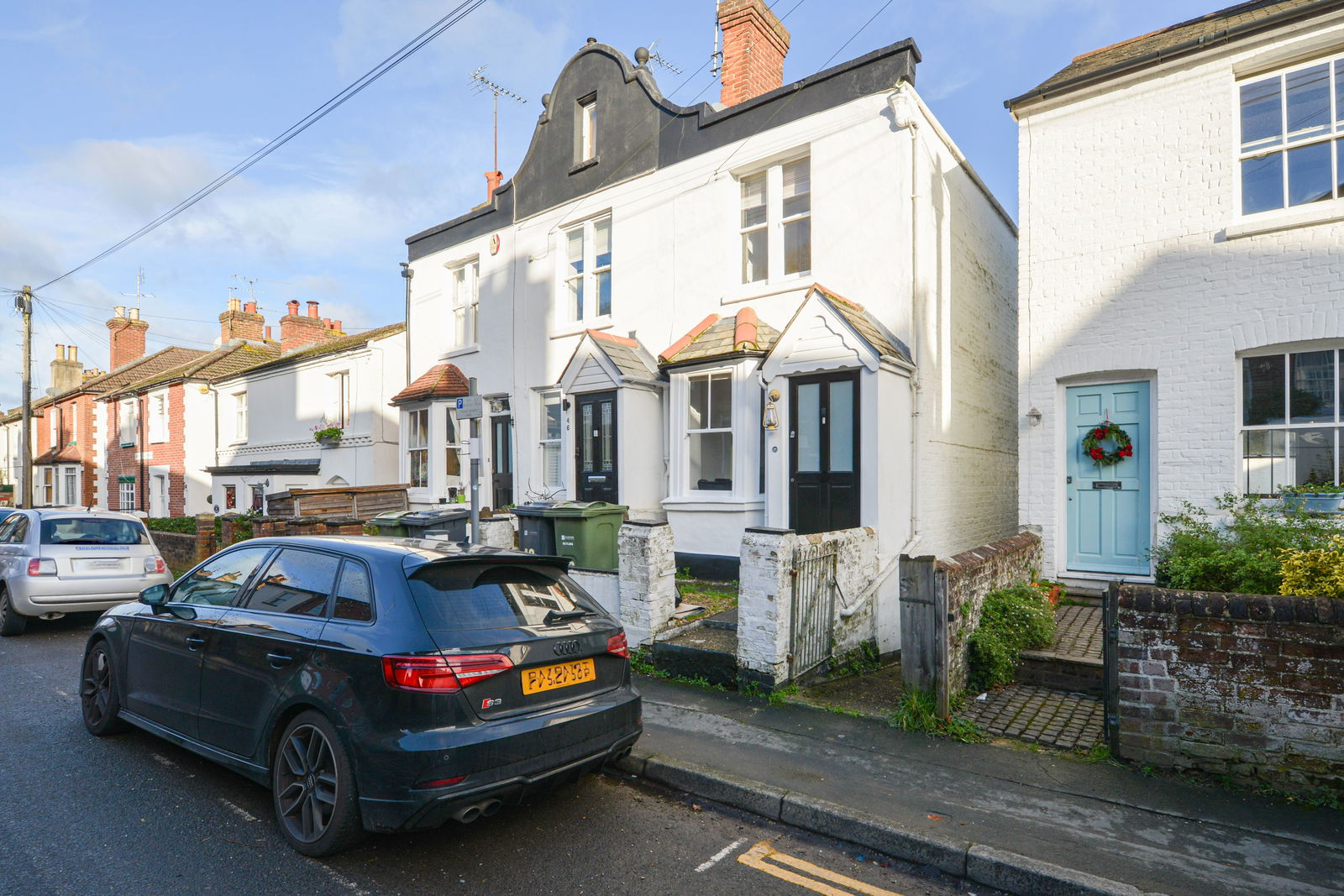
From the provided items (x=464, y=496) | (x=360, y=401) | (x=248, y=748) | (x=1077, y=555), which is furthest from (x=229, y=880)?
(x=360, y=401)

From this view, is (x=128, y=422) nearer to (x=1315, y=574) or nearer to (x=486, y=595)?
(x=486, y=595)

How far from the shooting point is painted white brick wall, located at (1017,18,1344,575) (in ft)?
25.5

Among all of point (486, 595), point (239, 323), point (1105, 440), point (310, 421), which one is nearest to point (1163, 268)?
point (1105, 440)

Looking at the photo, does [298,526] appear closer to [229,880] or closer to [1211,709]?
[229,880]

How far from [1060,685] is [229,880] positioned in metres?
6.19

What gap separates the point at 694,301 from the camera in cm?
1162

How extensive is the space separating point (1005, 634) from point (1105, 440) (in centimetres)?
353

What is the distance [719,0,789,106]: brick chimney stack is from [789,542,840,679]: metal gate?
8007 millimetres

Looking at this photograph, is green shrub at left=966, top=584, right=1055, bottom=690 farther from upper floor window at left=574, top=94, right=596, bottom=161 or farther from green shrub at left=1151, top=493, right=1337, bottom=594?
upper floor window at left=574, top=94, right=596, bottom=161

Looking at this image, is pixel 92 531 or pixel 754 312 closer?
pixel 92 531

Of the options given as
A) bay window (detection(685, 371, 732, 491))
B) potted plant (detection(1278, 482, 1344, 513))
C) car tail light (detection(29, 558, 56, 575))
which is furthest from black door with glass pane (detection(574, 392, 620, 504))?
potted plant (detection(1278, 482, 1344, 513))

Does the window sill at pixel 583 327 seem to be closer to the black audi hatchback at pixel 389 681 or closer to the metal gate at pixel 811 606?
the metal gate at pixel 811 606

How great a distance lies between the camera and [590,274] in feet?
43.8

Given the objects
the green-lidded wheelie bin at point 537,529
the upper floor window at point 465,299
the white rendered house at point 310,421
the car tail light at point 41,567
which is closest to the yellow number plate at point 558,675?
the green-lidded wheelie bin at point 537,529
